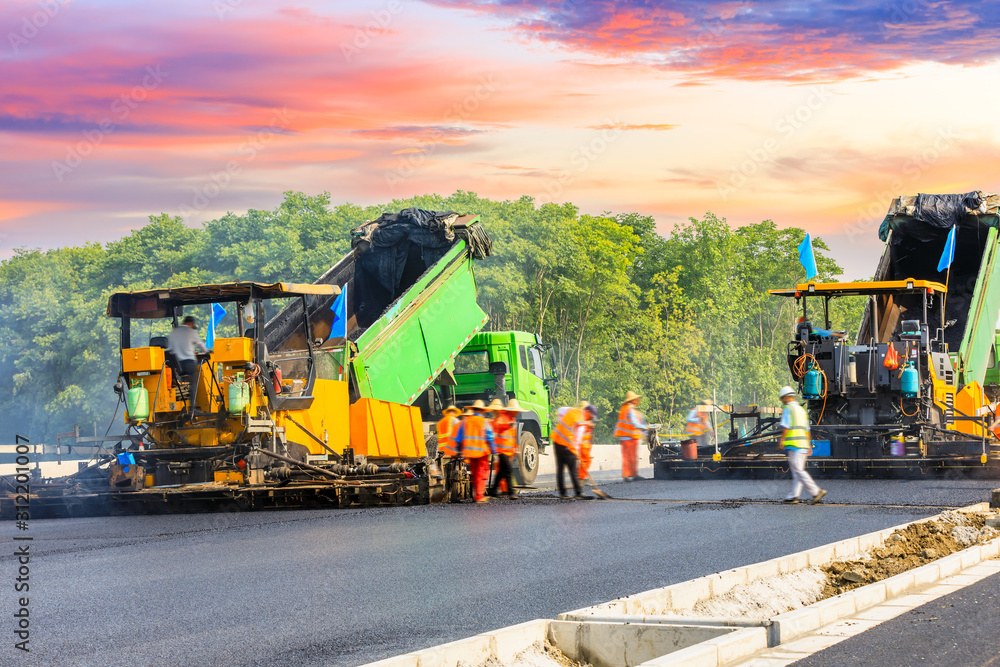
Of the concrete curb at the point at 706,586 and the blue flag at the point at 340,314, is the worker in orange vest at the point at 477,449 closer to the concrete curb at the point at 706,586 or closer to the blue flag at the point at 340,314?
the blue flag at the point at 340,314

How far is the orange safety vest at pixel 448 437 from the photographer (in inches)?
603

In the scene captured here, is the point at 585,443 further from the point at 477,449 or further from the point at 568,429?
the point at 477,449

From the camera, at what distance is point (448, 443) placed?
1535cm

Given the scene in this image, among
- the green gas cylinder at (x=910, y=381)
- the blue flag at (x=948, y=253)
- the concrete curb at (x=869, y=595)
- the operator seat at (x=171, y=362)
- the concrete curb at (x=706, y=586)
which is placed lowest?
the concrete curb at (x=869, y=595)

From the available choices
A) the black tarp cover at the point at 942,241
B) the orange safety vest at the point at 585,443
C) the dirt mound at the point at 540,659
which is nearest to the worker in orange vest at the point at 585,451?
the orange safety vest at the point at 585,443

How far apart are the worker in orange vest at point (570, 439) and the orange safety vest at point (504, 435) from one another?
0.74 meters

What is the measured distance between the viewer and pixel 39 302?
4400 centimetres

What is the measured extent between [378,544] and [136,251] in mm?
38276

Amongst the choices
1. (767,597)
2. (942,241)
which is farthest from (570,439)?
(942,241)

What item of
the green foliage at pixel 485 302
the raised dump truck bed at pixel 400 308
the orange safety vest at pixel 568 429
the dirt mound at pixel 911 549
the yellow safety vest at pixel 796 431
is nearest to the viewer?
the dirt mound at pixel 911 549

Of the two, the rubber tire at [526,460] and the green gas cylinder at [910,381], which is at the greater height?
the green gas cylinder at [910,381]

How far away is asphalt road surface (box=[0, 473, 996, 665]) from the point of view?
615 centimetres

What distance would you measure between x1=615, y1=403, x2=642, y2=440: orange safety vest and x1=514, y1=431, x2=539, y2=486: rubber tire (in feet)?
5.80

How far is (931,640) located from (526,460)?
41.1 feet
